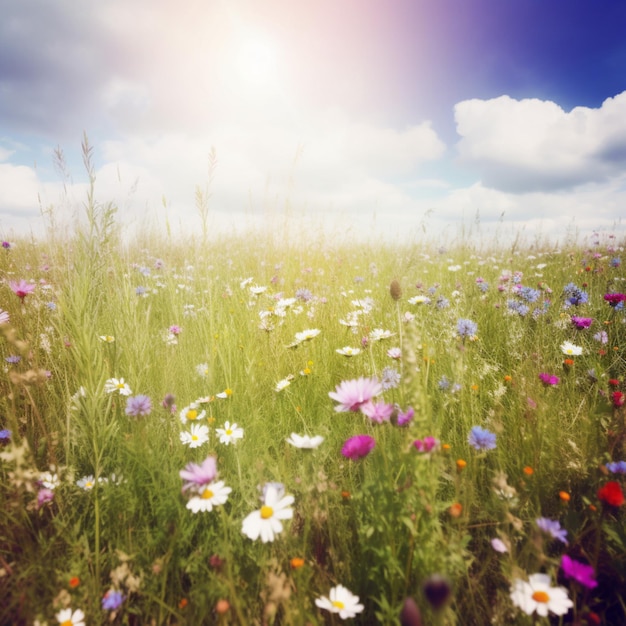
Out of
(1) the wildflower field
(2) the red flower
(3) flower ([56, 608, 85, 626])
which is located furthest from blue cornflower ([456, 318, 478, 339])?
(3) flower ([56, 608, 85, 626])

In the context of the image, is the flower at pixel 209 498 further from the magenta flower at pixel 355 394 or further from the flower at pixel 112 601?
the magenta flower at pixel 355 394

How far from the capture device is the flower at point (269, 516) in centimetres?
90

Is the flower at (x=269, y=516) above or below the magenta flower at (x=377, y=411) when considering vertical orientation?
below

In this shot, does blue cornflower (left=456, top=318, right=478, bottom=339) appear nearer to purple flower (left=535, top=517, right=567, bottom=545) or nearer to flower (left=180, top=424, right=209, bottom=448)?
purple flower (left=535, top=517, right=567, bottom=545)

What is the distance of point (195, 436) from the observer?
1.38 metres

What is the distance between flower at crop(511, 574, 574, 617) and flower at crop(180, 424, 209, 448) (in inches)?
41.8

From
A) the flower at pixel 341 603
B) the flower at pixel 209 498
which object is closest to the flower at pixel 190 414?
the flower at pixel 209 498

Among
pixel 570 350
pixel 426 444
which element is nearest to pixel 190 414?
pixel 426 444

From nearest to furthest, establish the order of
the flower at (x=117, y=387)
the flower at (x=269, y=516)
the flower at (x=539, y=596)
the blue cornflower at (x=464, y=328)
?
the flower at (x=539, y=596) < the flower at (x=269, y=516) < the flower at (x=117, y=387) < the blue cornflower at (x=464, y=328)

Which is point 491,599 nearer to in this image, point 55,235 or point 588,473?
point 588,473

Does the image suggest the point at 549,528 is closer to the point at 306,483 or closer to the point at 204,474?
the point at 306,483

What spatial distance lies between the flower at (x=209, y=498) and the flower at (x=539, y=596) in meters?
0.74

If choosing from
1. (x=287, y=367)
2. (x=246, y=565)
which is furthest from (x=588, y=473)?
(x=287, y=367)

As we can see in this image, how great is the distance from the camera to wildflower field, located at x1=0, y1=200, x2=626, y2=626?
88 centimetres
